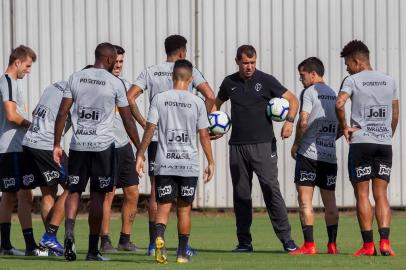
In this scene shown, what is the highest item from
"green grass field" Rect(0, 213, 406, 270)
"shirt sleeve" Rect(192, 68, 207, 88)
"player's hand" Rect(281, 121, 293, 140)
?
"shirt sleeve" Rect(192, 68, 207, 88)

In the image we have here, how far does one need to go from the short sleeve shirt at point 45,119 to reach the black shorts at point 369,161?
310 centimetres

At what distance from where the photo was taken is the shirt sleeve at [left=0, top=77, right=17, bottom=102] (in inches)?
553

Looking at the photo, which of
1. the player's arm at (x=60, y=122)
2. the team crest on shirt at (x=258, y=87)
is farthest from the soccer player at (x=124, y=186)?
the player's arm at (x=60, y=122)

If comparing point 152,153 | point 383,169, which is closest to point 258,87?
point 152,153

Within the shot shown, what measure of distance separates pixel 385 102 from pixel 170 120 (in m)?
2.40

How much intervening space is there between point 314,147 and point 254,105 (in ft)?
3.25

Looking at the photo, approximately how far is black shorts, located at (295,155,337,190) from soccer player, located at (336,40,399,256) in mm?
596

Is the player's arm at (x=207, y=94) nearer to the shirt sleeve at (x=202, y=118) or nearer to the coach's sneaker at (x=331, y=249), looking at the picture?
the shirt sleeve at (x=202, y=118)

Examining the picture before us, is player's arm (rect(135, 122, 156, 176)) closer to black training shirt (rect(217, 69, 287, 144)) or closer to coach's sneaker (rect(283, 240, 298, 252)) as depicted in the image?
black training shirt (rect(217, 69, 287, 144))

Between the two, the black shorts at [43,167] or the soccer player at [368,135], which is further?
the black shorts at [43,167]

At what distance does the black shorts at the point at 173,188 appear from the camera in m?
12.8

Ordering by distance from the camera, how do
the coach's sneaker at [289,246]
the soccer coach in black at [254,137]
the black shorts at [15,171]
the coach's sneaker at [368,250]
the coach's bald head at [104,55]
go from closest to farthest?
the coach's bald head at [104,55] < the coach's sneaker at [368,250] < the black shorts at [15,171] < the coach's sneaker at [289,246] < the soccer coach in black at [254,137]

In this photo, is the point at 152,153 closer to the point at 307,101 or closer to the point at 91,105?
the point at 91,105

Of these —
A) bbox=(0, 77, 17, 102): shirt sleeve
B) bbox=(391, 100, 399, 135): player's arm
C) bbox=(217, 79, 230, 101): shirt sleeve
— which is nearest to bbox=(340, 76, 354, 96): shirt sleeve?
bbox=(391, 100, 399, 135): player's arm
